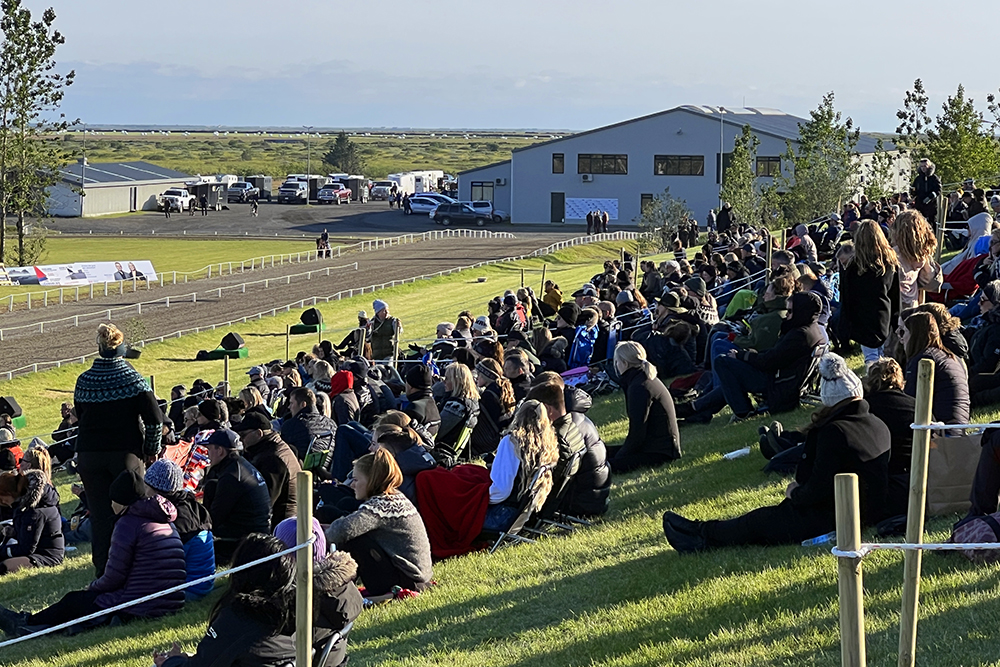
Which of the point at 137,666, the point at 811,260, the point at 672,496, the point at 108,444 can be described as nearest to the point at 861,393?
the point at 672,496

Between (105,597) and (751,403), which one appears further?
(751,403)

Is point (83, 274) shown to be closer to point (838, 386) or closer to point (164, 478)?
point (164, 478)

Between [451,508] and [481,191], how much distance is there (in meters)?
81.0

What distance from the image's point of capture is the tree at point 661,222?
5738 cm

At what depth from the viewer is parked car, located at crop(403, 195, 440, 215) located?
87.6m

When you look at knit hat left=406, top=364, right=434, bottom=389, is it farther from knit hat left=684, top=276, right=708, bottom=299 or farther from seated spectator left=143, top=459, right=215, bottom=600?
knit hat left=684, top=276, right=708, bottom=299

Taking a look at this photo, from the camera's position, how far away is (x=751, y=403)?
509 inches

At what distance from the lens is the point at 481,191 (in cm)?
8944

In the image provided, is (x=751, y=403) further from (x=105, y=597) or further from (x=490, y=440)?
(x=105, y=597)

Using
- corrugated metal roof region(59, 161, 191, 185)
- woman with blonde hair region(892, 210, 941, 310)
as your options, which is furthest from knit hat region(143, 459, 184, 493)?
corrugated metal roof region(59, 161, 191, 185)

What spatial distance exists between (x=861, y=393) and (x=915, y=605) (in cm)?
270

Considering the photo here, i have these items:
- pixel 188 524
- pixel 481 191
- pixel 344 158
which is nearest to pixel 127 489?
pixel 188 524

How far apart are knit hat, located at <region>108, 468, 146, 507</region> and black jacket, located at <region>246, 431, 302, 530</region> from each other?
5.00 feet

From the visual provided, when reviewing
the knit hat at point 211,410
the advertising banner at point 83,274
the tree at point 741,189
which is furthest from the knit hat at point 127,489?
the tree at point 741,189
